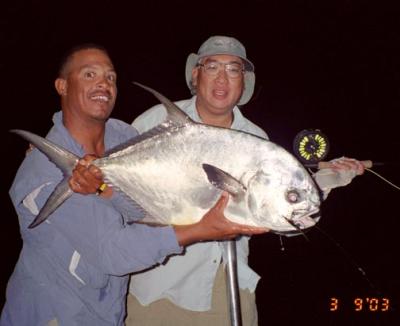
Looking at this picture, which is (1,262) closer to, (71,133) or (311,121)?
(71,133)

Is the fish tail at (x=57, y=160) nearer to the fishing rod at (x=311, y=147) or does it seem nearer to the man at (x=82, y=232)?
the man at (x=82, y=232)

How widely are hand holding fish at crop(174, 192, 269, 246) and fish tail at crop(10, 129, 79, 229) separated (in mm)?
444

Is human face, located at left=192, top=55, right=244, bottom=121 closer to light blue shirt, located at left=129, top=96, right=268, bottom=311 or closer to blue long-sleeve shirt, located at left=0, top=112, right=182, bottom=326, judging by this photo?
light blue shirt, located at left=129, top=96, right=268, bottom=311

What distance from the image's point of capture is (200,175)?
1.47 metres

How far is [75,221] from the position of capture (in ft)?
4.97

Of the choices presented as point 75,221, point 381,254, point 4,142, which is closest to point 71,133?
point 75,221

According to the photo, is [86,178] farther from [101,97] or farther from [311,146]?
[311,146]

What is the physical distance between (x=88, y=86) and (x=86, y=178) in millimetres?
446

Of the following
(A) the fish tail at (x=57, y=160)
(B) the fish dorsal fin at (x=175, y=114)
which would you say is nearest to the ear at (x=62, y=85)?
(A) the fish tail at (x=57, y=160)

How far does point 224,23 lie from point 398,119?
9.23 m
